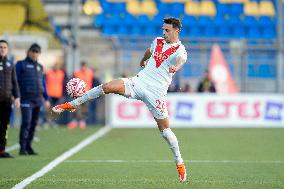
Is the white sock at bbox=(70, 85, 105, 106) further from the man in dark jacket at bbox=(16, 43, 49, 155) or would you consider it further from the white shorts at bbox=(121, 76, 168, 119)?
the man in dark jacket at bbox=(16, 43, 49, 155)

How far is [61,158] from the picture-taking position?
533 inches

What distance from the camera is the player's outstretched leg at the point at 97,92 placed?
9.93 metres

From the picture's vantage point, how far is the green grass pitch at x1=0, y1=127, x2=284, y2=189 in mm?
9750

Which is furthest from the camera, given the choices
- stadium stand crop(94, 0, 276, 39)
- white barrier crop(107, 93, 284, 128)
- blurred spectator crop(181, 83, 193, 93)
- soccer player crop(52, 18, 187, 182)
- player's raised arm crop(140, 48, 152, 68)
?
stadium stand crop(94, 0, 276, 39)

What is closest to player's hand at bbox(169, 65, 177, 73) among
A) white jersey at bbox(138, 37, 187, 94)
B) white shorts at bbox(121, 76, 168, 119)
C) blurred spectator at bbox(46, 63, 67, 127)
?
white jersey at bbox(138, 37, 187, 94)

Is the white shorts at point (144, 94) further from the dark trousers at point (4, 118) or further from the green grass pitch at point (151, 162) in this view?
the dark trousers at point (4, 118)

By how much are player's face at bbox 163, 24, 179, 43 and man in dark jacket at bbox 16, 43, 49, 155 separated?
15.3ft

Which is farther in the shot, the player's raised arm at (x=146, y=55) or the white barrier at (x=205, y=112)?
the white barrier at (x=205, y=112)

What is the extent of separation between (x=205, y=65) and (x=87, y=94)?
17160mm

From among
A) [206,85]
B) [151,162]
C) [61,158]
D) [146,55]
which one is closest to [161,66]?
[146,55]

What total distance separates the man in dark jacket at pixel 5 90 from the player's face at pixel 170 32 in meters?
3.86

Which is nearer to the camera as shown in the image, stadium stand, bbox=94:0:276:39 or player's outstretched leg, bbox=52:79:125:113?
player's outstretched leg, bbox=52:79:125:113

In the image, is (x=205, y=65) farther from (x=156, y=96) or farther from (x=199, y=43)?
(x=156, y=96)

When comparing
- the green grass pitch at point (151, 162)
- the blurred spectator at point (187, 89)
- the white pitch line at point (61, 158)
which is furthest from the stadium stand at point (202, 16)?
the green grass pitch at point (151, 162)
